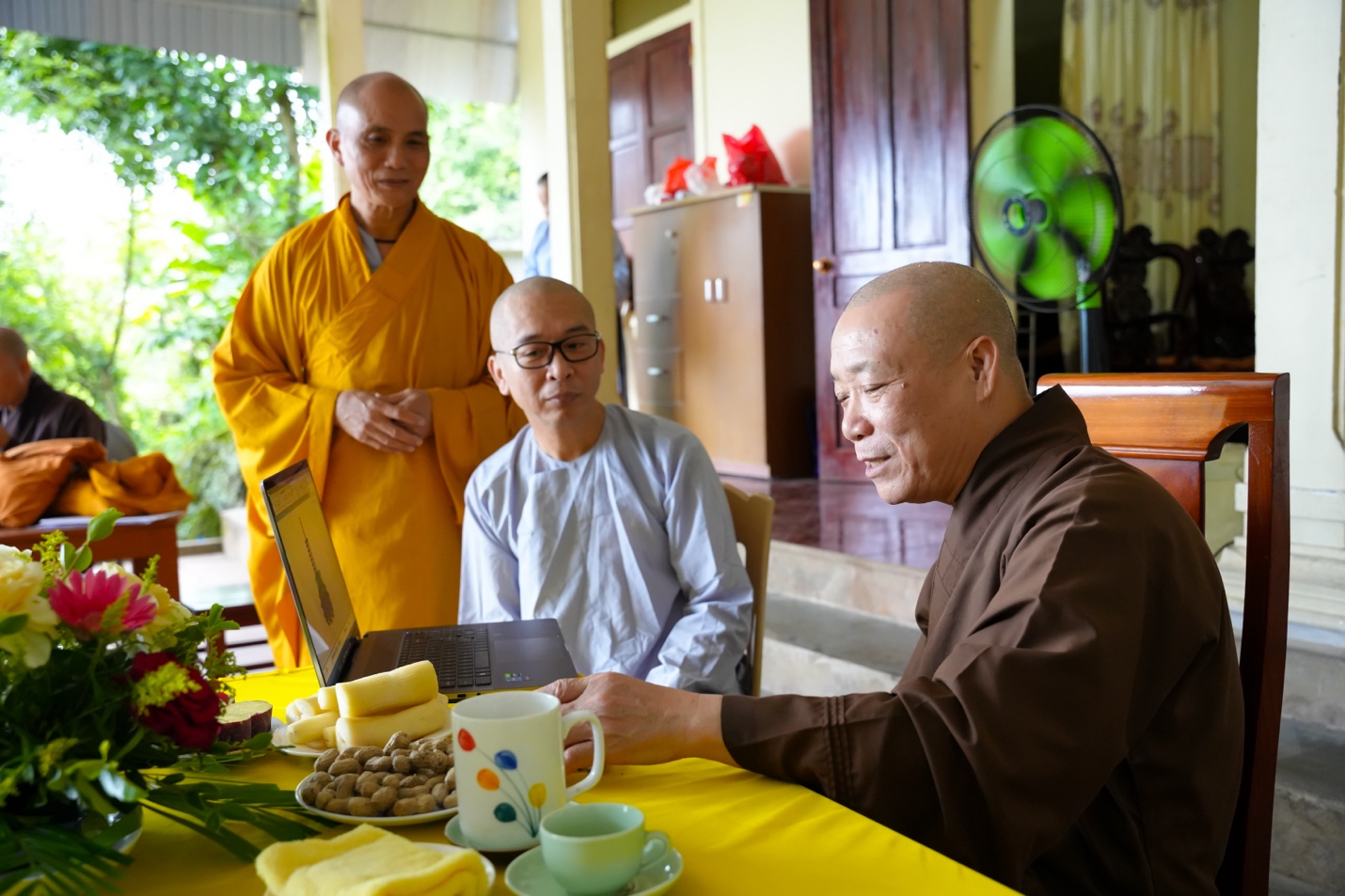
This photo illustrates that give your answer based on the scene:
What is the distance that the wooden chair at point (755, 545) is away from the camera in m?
1.78

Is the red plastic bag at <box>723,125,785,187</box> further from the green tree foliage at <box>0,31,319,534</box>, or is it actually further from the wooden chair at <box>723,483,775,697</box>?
the green tree foliage at <box>0,31,319,534</box>

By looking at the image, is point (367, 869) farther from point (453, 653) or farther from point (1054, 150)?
point (1054, 150)

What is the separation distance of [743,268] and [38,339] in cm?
513

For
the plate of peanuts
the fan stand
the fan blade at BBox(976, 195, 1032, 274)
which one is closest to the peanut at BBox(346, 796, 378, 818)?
the plate of peanuts

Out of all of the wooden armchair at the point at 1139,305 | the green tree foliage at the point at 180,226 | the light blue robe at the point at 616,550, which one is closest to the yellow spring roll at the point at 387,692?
the light blue robe at the point at 616,550

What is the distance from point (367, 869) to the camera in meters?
0.71

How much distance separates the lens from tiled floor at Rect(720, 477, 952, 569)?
11.3 ft

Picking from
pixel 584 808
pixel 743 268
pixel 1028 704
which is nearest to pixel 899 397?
pixel 1028 704

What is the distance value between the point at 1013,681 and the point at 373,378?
173cm

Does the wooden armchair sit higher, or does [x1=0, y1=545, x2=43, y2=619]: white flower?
the wooden armchair

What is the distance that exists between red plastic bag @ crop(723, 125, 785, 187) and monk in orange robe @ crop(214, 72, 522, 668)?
10.2 ft

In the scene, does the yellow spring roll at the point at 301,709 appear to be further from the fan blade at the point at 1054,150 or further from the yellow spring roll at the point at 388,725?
the fan blade at the point at 1054,150

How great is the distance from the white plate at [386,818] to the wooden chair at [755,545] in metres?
0.94

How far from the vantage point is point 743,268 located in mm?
5352
